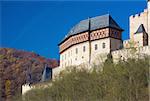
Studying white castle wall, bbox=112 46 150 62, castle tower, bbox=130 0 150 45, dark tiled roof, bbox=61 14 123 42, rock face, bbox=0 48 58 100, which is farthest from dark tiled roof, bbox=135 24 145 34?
rock face, bbox=0 48 58 100

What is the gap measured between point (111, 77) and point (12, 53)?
55985mm

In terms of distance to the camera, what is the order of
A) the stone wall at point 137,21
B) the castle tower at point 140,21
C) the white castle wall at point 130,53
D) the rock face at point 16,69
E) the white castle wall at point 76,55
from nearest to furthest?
1. the white castle wall at point 130,53
2. the castle tower at point 140,21
3. the stone wall at point 137,21
4. the white castle wall at point 76,55
5. the rock face at point 16,69

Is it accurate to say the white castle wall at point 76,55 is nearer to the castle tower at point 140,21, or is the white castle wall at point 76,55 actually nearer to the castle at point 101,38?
the castle at point 101,38

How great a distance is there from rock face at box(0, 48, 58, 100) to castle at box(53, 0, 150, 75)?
35.1 feet

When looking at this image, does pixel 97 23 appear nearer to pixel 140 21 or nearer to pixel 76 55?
pixel 76 55

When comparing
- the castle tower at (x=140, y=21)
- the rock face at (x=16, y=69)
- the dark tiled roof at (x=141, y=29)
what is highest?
the castle tower at (x=140, y=21)

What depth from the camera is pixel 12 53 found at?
270 feet

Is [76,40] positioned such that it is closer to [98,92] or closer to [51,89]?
[51,89]

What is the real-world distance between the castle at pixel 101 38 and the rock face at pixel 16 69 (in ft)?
35.1

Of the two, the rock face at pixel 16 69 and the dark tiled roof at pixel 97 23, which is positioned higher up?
the dark tiled roof at pixel 97 23

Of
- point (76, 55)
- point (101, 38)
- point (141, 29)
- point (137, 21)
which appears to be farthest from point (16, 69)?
point (141, 29)

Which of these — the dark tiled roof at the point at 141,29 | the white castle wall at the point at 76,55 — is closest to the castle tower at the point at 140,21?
the dark tiled roof at the point at 141,29

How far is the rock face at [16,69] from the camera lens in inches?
2176

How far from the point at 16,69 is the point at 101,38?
108 feet
